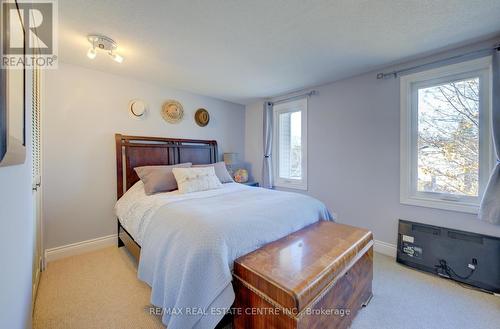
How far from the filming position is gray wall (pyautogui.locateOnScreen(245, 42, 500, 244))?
2.54 m

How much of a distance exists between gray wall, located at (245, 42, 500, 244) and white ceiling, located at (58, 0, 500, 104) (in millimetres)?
349

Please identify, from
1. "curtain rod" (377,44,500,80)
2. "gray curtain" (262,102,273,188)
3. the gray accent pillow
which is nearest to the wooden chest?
the gray accent pillow

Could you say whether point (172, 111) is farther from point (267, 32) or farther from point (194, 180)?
point (267, 32)

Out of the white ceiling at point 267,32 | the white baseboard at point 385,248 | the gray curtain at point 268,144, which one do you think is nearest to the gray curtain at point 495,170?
the white ceiling at point 267,32

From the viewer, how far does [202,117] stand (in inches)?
148

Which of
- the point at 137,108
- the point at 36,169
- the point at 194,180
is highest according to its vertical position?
the point at 137,108

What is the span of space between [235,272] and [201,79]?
262 centimetres

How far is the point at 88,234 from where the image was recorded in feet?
8.86

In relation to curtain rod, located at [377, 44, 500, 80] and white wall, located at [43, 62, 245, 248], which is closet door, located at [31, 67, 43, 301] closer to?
white wall, located at [43, 62, 245, 248]

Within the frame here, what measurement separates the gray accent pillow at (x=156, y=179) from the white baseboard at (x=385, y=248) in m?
2.73

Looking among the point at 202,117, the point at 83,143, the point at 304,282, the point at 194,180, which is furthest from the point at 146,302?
the point at 202,117

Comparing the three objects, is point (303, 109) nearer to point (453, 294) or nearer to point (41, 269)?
point (453, 294)

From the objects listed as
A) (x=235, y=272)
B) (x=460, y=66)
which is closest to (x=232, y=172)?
(x=235, y=272)

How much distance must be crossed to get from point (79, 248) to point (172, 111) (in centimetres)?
224
